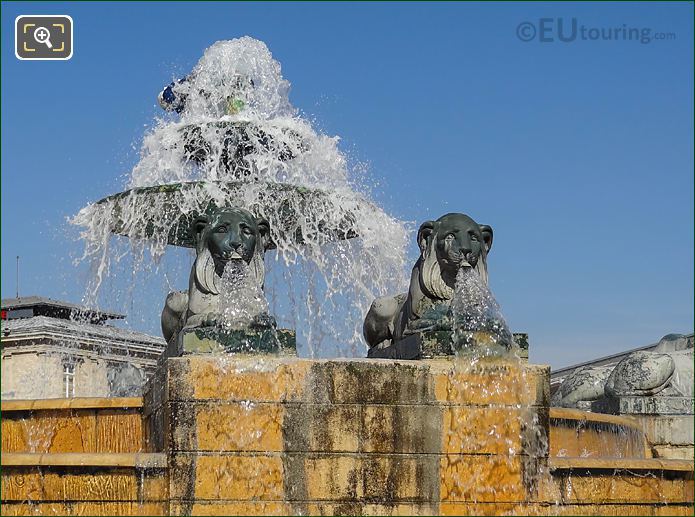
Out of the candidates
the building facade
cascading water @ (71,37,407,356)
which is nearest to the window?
the building facade

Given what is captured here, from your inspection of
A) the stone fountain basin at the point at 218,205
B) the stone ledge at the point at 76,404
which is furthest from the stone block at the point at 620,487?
the stone fountain basin at the point at 218,205

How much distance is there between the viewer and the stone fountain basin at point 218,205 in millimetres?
14867

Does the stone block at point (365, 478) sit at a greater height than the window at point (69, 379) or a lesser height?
lesser

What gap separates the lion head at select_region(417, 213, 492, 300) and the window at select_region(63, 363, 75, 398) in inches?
2098

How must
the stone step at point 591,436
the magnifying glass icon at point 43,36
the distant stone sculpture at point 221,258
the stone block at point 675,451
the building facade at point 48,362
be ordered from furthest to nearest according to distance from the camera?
the building facade at point 48,362
the stone block at point 675,451
the magnifying glass icon at point 43,36
the stone step at point 591,436
the distant stone sculpture at point 221,258

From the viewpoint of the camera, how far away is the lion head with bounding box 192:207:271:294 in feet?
35.9

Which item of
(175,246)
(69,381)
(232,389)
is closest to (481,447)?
(232,389)

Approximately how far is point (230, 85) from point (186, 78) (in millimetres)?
642

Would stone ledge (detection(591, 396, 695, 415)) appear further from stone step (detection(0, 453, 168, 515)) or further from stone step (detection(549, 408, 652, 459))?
stone step (detection(0, 453, 168, 515))

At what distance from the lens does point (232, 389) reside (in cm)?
1006

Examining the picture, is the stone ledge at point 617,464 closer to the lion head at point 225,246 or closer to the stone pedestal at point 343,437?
the stone pedestal at point 343,437

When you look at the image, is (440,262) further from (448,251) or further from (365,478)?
(365,478)

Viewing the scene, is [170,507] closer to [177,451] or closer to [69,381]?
[177,451]

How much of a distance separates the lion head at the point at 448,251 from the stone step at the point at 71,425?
2730 millimetres
